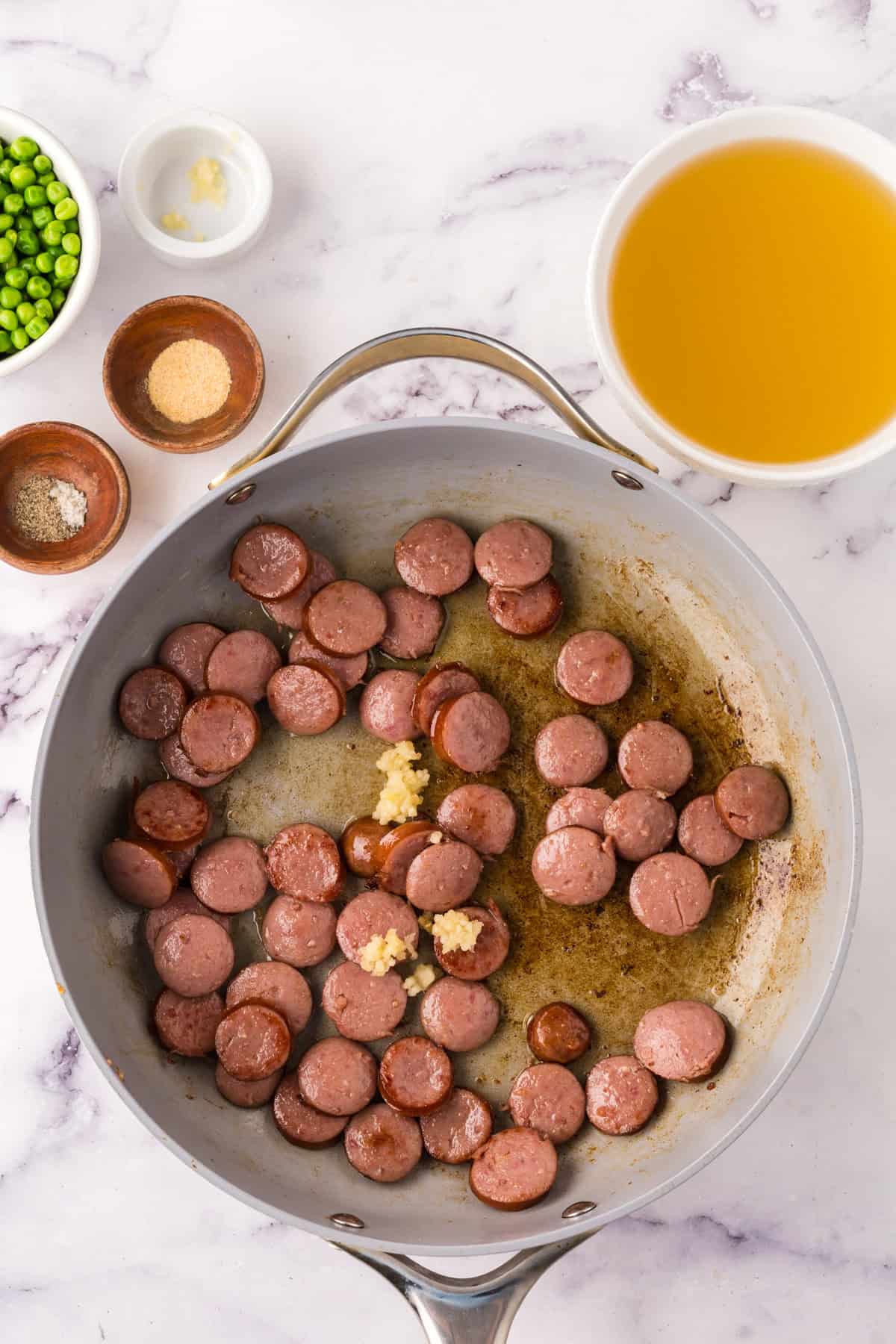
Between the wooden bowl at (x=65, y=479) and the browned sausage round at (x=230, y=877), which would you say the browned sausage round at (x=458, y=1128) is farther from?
the wooden bowl at (x=65, y=479)

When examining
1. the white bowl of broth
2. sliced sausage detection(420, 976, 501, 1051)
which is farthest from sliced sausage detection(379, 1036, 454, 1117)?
the white bowl of broth

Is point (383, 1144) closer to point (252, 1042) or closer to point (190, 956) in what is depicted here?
point (252, 1042)

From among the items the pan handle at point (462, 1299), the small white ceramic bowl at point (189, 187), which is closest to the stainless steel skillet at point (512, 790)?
the pan handle at point (462, 1299)

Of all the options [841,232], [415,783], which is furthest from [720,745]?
[841,232]

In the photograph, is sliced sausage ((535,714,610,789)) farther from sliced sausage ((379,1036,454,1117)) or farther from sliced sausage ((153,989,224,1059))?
sliced sausage ((153,989,224,1059))

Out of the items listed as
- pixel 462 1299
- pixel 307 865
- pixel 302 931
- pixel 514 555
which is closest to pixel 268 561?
pixel 514 555

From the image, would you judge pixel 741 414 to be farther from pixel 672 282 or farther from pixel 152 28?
pixel 152 28
